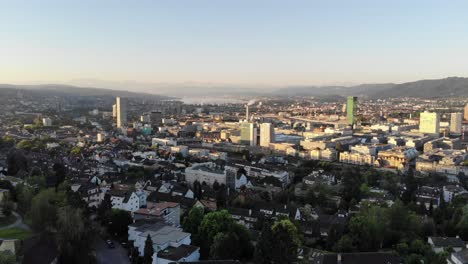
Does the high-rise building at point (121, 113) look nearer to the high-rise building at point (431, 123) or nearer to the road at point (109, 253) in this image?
the high-rise building at point (431, 123)

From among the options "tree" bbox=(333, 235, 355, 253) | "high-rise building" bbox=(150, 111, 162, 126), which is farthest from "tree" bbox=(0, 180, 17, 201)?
"high-rise building" bbox=(150, 111, 162, 126)

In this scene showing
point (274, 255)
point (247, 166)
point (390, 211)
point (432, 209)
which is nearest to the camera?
point (274, 255)

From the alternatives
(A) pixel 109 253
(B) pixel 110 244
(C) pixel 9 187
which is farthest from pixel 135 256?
(C) pixel 9 187

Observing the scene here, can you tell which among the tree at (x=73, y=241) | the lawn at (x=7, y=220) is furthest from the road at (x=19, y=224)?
the tree at (x=73, y=241)

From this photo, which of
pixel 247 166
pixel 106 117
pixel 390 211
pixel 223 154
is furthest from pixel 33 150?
pixel 106 117

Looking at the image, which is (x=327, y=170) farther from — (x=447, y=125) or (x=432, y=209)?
(x=447, y=125)

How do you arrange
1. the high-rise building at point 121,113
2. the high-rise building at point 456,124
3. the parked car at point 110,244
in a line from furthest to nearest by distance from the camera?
the high-rise building at point 121,113, the high-rise building at point 456,124, the parked car at point 110,244

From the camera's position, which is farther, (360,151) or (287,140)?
(287,140)
